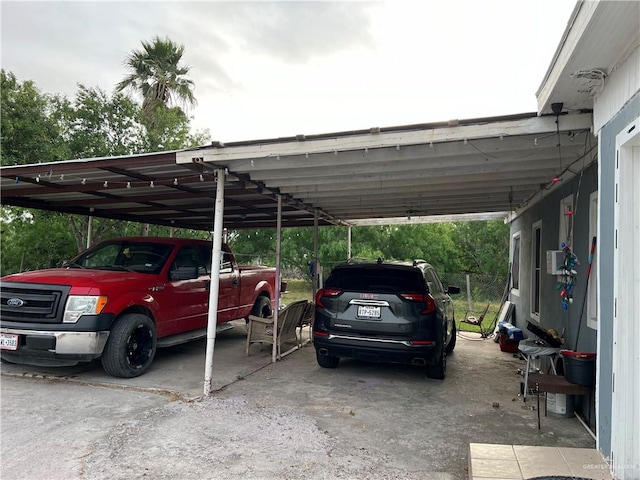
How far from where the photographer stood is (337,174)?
18.6 feet

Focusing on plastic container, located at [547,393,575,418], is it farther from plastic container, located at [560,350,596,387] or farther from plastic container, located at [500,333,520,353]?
Result: plastic container, located at [500,333,520,353]

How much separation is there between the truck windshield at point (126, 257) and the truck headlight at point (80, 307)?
3.99 ft

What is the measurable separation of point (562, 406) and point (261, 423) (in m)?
3.27

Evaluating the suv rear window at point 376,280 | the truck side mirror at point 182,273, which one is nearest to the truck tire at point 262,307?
the truck side mirror at point 182,273

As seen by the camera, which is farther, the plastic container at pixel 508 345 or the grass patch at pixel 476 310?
the grass patch at pixel 476 310

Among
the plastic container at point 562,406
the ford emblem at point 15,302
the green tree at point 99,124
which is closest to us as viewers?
the plastic container at point 562,406

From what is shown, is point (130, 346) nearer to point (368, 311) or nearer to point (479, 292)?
point (368, 311)

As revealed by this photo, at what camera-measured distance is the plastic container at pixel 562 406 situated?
15.3ft

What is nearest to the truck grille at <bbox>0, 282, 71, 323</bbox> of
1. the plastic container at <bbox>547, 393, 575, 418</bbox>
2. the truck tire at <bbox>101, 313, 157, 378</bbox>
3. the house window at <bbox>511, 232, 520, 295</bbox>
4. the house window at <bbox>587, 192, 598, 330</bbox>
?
the truck tire at <bbox>101, 313, 157, 378</bbox>

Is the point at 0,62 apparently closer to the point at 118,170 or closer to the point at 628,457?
the point at 118,170

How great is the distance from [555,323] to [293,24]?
6622 millimetres

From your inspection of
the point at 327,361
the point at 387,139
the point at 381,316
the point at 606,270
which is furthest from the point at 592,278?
the point at 327,361

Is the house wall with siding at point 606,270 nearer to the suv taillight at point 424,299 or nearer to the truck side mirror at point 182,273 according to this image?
the suv taillight at point 424,299

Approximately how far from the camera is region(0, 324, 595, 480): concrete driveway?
134 inches
